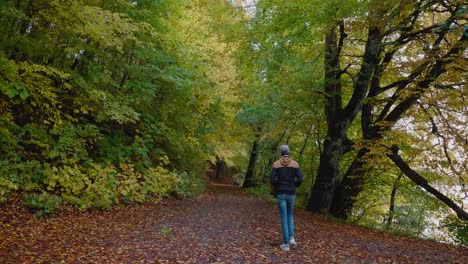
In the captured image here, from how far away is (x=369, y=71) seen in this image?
421 inches

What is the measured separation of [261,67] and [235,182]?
2517 cm

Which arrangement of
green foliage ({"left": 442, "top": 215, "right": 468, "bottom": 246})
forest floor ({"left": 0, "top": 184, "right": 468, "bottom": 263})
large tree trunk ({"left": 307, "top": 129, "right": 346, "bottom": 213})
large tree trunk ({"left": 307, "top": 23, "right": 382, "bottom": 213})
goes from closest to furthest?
forest floor ({"left": 0, "top": 184, "right": 468, "bottom": 263}) → green foliage ({"left": 442, "top": 215, "right": 468, "bottom": 246}) → large tree trunk ({"left": 307, "top": 23, "right": 382, "bottom": 213}) → large tree trunk ({"left": 307, "top": 129, "right": 346, "bottom": 213})

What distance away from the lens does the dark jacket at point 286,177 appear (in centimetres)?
635

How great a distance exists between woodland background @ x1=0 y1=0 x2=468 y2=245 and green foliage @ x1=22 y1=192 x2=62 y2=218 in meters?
0.03

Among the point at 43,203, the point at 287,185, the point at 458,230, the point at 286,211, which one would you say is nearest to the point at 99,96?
the point at 43,203

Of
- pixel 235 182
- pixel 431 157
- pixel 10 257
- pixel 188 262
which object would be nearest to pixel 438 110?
pixel 431 157

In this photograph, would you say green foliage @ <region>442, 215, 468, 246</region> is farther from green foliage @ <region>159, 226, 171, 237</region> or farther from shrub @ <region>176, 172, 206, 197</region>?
shrub @ <region>176, 172, 206, 197</region>

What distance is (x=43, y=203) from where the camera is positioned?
23.0 feet

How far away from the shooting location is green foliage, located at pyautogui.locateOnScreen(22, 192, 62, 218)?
22.3 feet

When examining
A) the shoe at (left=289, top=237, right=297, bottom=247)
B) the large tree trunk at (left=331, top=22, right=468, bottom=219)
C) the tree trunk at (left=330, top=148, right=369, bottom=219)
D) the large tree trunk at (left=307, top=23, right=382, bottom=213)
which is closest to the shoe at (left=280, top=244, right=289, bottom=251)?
the shoe at (left=289, top=237, right=297, bottom=247)

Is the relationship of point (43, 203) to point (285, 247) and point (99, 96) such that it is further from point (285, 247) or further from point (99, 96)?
point (285, 247)

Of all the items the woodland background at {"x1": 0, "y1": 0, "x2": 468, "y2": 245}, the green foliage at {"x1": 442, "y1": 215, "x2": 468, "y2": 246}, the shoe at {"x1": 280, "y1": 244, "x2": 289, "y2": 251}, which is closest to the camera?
the shoe at {"x1": 280, "y1": 244, "x2": 289, "y2": 251}

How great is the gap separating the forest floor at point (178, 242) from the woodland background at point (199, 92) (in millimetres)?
917

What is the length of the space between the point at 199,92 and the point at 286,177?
6.99m
